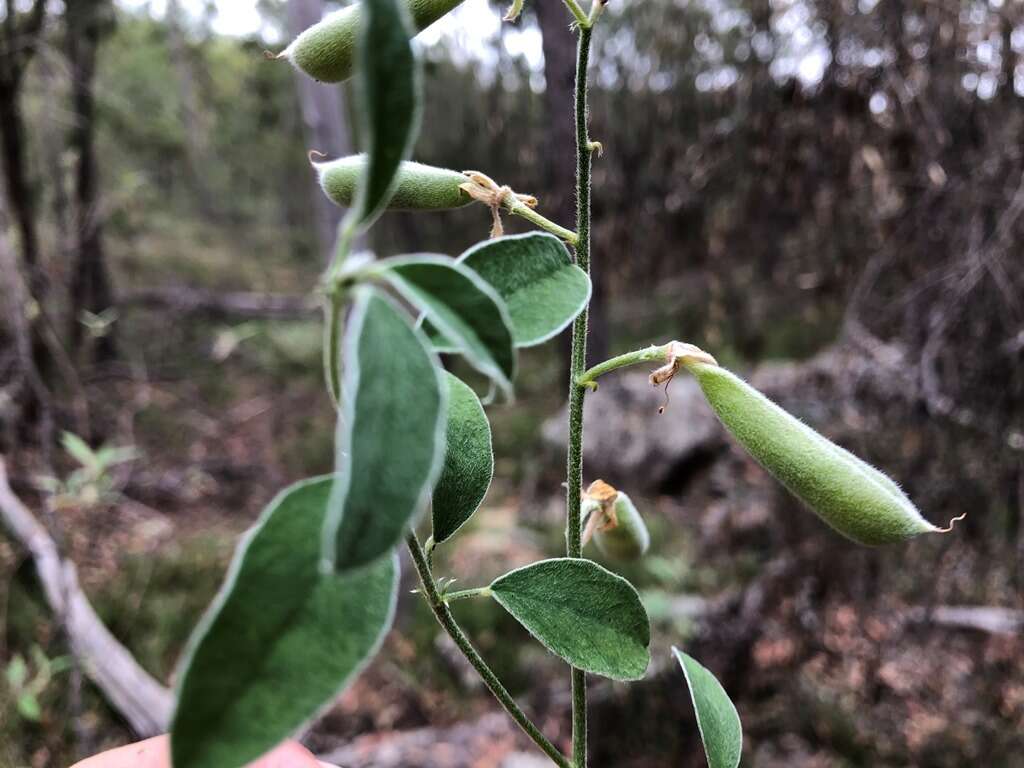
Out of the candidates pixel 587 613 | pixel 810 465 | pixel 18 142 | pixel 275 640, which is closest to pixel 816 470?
pixel 810 465

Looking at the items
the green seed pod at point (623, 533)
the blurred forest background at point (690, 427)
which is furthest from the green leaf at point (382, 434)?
the blurred forest background at point (690, 427)

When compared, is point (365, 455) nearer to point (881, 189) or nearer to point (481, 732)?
point (881, 189)

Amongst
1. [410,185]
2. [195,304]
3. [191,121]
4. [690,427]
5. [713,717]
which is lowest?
[690,427]

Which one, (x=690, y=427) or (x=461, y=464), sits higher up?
(x=461, y=464)

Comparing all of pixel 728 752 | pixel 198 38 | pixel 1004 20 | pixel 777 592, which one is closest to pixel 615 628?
pixel 728 752

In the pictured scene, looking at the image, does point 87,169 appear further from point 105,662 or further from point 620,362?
point 620,362

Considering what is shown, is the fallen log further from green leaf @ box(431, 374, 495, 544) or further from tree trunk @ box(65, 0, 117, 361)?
green leaf @ box(431, 374, 495, 544)
